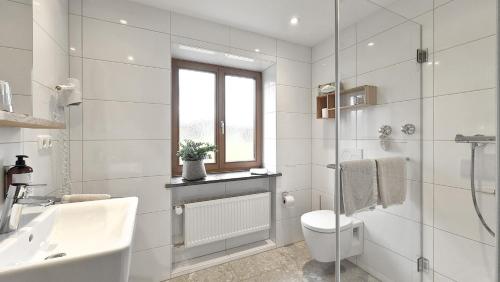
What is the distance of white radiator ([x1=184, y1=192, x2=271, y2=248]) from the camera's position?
1.92 meters

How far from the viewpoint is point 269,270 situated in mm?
1929

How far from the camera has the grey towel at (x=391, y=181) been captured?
4.20 ft

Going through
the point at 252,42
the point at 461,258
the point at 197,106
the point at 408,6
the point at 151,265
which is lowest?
the point at 151,265

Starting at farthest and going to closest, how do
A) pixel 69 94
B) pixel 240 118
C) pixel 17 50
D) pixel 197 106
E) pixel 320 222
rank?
pixel 240 118 → pixel 197 106 → pixel 320 222 → pixel 69 94 → pixel 17 50

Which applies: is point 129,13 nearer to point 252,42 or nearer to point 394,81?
point 252,42

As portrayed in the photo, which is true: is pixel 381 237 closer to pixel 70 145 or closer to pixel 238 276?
pixel 238 276

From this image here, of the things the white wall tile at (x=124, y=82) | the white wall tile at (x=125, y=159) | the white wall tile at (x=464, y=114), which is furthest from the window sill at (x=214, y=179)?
the white wall tile at (x=464, y=114)

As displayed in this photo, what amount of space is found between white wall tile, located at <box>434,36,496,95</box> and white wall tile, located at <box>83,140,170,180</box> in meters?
1.85

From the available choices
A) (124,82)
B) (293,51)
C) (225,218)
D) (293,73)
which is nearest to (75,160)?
(124,82)

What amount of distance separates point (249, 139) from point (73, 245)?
1824mm

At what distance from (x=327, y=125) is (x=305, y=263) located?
137 cm

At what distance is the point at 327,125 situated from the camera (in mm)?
2289

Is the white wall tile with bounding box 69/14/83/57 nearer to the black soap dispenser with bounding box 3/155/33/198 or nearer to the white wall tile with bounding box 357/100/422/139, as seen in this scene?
the black soap dispenser with bounding box 3/155/33/198

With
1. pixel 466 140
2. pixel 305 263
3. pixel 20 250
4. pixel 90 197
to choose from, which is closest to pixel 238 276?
pixel 305 263
